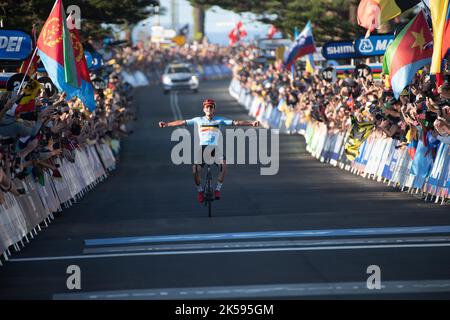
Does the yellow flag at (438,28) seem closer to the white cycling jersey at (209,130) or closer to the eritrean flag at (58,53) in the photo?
the white cycling jersey at (209,130)

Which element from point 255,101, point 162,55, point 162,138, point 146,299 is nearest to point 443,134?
point 146,299

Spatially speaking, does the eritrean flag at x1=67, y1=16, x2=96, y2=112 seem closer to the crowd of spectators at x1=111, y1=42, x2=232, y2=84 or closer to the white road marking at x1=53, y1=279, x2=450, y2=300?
the white road marking at x1=53, y1=279, x2=450, y2=300

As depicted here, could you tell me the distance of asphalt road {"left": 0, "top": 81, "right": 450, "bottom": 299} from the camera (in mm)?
14133

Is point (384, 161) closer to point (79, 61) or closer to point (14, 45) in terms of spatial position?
point (79, 61)

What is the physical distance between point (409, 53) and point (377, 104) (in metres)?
2.58

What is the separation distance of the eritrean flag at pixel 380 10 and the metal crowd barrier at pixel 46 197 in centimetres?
712

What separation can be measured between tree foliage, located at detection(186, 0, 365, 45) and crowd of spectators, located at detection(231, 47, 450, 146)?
3.59 m

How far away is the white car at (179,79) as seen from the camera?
85188mm

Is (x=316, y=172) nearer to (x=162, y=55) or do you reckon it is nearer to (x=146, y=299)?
(x=146, y=299)

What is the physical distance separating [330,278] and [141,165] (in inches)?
893

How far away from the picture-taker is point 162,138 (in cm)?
4947

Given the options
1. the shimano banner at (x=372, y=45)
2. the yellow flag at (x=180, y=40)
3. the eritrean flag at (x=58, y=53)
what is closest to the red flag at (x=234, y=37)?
the yellow flag at (x=180, y=40)

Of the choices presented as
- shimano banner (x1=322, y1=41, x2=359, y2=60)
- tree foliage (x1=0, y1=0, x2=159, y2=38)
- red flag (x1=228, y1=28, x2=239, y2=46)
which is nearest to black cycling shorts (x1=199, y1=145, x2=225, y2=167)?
tree foliage (x1=0, y1=0, x2=159, y2=38)

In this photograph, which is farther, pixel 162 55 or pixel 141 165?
pixel 162 55
